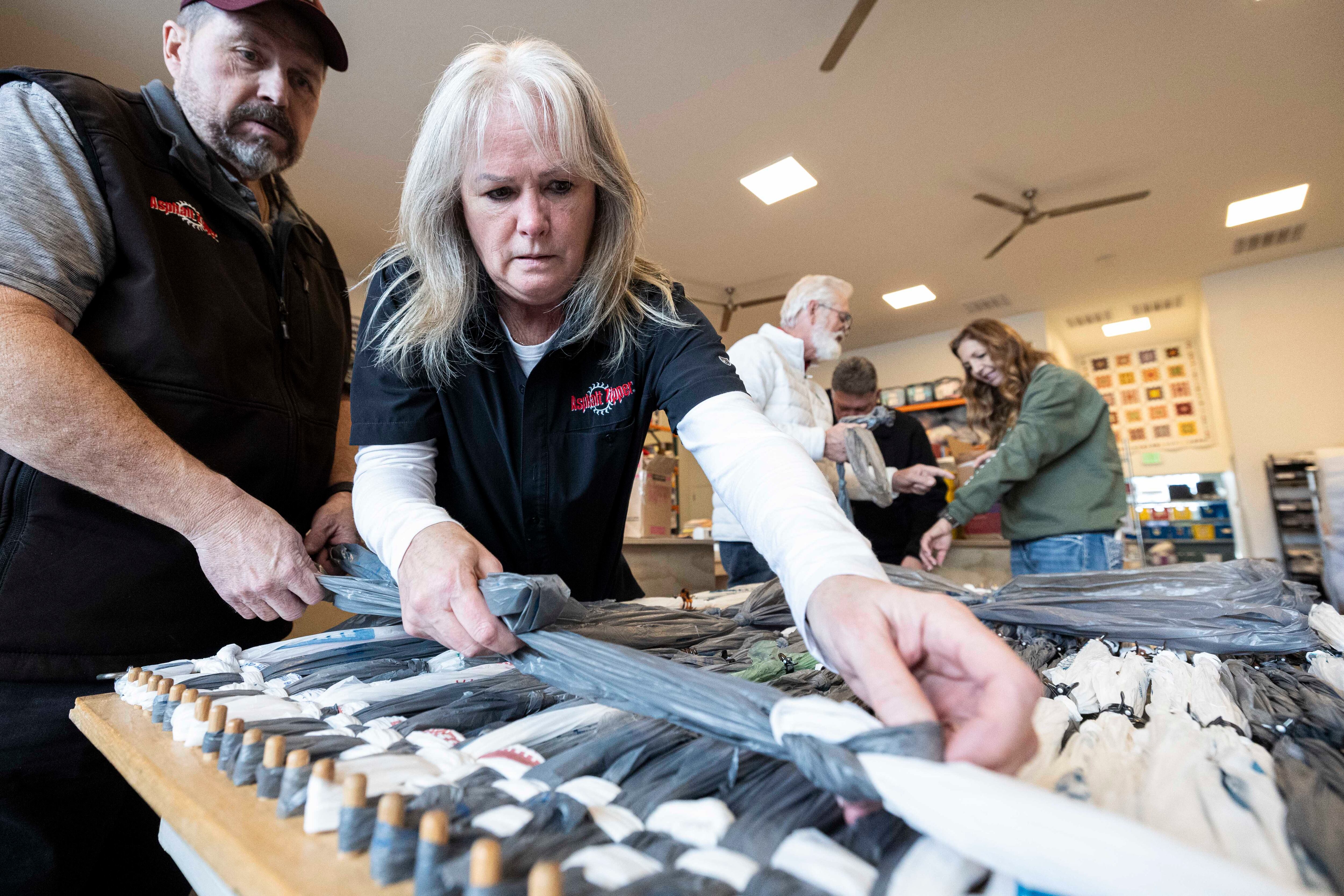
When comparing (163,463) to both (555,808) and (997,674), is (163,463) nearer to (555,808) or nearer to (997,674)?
(555,808)

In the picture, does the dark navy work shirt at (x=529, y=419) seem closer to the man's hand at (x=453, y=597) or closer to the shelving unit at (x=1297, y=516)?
the man's hand at (x=453, y=597)

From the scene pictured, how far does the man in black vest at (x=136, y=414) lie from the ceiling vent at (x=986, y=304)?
19.9 feet

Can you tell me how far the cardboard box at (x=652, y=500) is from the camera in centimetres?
289

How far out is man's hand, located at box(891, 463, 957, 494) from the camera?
8.00ft

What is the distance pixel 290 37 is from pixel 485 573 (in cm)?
122

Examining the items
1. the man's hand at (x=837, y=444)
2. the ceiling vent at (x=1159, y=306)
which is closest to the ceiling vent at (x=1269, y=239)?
the ceiling vent at (x=1159, y=306)

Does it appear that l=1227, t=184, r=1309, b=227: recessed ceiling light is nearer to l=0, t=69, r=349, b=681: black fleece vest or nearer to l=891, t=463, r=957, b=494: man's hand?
l=891, t=463, r=957, b=494: man's hand

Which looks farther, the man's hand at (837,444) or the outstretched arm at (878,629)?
the man's hand at (837,444)

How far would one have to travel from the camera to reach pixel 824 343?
8.54 feet

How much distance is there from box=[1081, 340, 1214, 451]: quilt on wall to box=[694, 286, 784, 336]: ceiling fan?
4341 mm

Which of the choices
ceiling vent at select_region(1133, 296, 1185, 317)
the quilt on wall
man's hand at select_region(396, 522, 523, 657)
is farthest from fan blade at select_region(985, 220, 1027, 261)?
man's hand at select_region(396, 522, 523, 657)

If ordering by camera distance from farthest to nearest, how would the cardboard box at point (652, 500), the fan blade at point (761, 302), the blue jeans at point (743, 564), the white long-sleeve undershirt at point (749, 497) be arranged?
the fan blade at point (761, 302)
the cardboard box at point (652, 500)
the blue jeans at point (743, 564)
the white long-sleeve undershirt at point (749, 497)

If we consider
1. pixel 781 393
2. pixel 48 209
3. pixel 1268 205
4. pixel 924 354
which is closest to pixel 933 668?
pixel 48 209

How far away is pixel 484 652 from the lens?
71 centimetres
